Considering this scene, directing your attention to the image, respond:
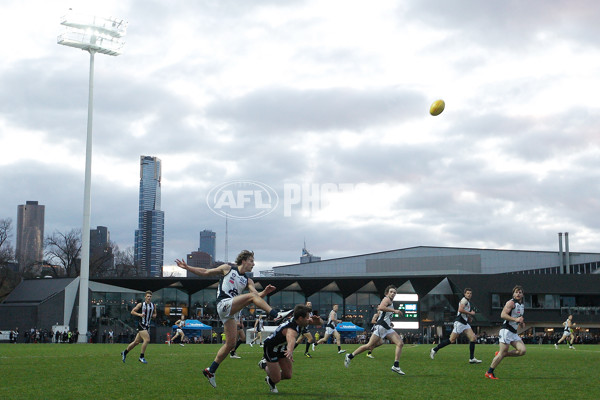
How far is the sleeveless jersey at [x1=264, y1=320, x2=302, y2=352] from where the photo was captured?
38.9 feet

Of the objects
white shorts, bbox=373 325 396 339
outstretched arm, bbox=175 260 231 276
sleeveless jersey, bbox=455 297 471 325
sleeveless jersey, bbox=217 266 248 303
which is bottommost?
white shorts, bbox=373 325 396 339

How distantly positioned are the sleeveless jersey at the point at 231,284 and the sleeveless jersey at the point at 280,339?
4.13 ft

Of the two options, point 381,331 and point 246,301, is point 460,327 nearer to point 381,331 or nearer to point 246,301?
point 381,331

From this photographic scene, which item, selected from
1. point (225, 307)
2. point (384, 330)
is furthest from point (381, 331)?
point (225, 307)

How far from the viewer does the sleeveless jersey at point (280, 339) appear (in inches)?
467

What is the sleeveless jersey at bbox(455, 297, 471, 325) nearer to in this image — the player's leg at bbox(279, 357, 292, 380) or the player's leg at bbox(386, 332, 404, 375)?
the player's leg at bbox(386, 332, 404, 375)

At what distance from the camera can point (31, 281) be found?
83125mm

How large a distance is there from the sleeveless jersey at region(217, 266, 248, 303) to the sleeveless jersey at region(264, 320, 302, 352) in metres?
1.26

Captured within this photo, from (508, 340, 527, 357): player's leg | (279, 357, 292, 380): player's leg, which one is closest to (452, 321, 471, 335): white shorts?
(508, 340, 527, 357): player's leg

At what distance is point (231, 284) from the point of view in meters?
12.6

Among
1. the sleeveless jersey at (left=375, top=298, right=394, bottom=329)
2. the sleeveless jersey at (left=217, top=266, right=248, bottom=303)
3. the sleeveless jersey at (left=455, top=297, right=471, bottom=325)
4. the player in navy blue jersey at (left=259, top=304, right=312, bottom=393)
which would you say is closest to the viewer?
the player in navy blue jersey at (left=259, top=304, right=312, bottom=393)

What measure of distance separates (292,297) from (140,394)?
84.3 meters

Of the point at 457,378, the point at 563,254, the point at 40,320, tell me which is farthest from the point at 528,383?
the point at 563,254

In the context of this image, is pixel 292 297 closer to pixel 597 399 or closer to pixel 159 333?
pixel 159 333
